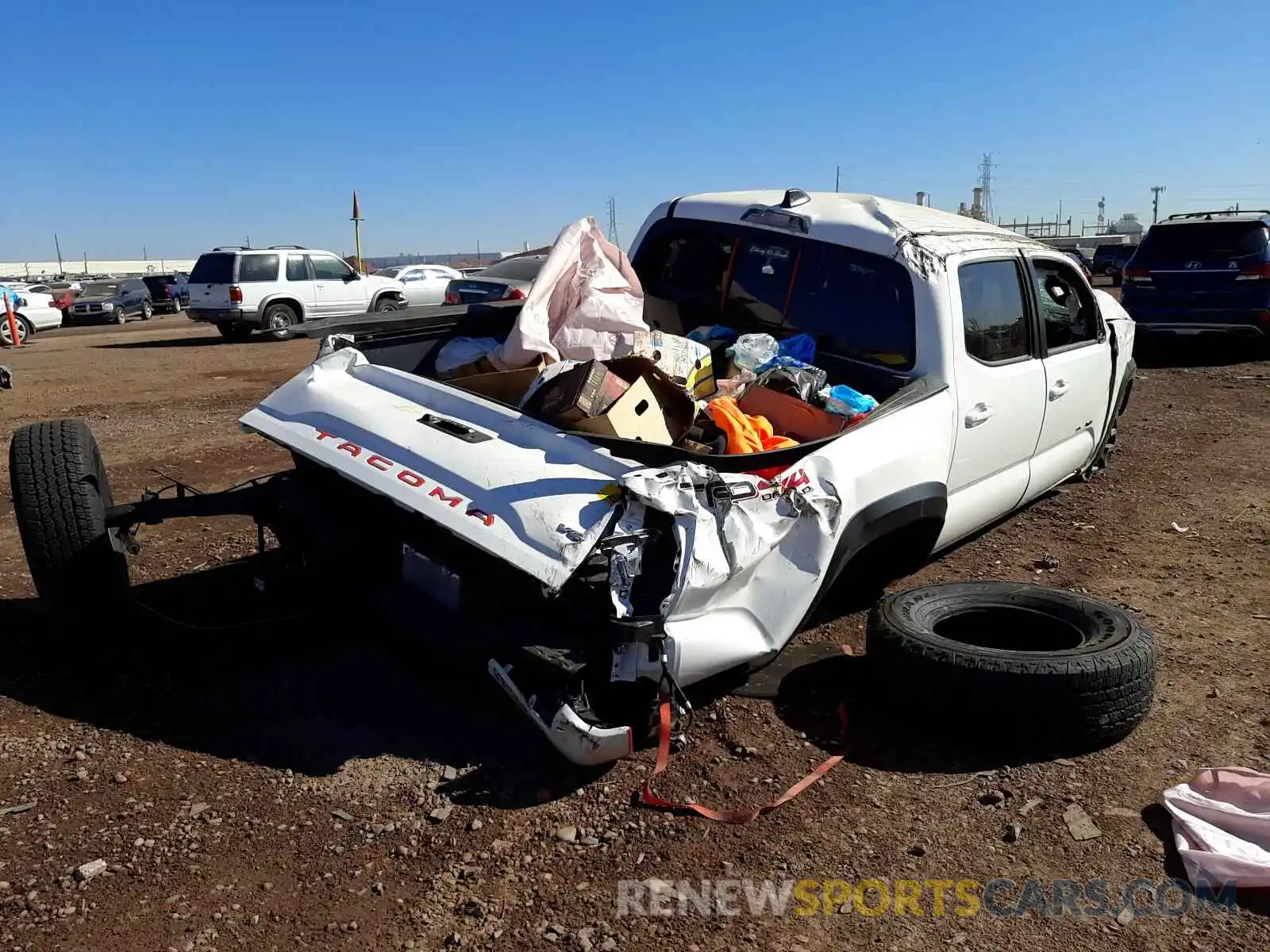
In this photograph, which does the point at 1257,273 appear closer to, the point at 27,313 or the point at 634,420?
the point at 634,420

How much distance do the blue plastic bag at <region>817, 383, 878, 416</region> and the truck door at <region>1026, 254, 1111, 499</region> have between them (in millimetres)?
1515

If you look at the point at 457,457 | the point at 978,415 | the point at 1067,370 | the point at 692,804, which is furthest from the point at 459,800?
the point at 1067,370

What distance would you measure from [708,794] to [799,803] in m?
0.28

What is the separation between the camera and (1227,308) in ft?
40.6

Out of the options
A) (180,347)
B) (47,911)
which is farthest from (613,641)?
(180,347)

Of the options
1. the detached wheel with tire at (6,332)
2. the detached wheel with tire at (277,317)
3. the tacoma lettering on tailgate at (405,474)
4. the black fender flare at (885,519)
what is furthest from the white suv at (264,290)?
the black fender flare at (885,519)

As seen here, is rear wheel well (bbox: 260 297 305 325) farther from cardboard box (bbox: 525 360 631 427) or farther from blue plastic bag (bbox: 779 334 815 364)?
cardboard box (bbox: 525 360 631 427)

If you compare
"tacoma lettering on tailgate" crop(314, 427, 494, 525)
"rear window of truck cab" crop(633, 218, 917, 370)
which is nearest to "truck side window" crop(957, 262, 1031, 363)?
"rear window of truck cab" crop(633, 218, 917, 370)

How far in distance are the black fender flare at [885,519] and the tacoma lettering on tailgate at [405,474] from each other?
1.14 metres

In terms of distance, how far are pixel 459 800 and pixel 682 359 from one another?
2053 mm

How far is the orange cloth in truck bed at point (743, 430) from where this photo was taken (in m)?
3.57

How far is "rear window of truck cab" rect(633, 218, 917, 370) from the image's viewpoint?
432 centimetres

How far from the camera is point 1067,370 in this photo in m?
5.11

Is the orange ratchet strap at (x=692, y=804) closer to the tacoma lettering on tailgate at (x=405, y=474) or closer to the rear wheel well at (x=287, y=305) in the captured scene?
the tacoma lettering on tailgate at (x=405, y=474)
